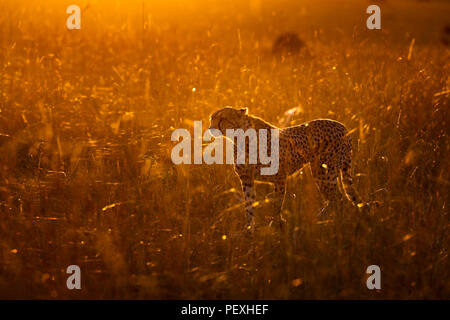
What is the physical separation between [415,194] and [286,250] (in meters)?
1.14

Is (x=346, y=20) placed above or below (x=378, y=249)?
above

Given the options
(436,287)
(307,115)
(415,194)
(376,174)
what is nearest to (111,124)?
(307,115)

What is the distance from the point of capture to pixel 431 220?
10.8ft

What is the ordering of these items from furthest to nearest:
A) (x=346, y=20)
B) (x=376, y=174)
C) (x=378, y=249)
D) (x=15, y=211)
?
(x=346, y=20), (x=376, y=174), (x=15, y=211), (x=378, y=249)

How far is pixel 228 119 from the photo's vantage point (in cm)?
369

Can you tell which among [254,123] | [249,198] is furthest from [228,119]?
[249,198]

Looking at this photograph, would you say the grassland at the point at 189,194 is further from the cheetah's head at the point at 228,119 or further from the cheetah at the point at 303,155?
the cheetah's head at the point at 228,119

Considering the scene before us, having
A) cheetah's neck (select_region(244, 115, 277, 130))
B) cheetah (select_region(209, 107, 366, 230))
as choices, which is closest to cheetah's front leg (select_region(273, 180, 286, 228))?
cheetah (select_region(209, 107, 366, 230))

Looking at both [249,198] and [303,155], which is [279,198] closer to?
[249,198]

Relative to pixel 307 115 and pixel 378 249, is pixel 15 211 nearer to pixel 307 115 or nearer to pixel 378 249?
pixel 378 249

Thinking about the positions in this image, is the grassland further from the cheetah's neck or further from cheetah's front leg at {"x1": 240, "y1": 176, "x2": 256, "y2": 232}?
the cheetah's neck

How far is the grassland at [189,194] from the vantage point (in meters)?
3.02

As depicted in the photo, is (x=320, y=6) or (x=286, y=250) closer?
(x=286, y=250)

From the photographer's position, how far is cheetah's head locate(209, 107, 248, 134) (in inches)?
145
